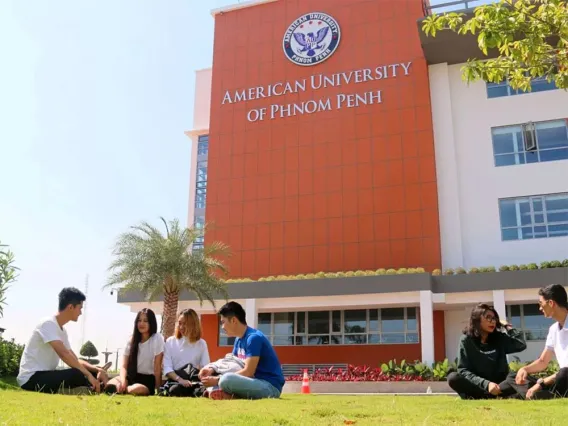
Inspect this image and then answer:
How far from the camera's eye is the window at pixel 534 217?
22.1 meters

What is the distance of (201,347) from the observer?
8031mm

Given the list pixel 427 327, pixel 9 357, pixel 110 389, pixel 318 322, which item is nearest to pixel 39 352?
pixel 110 389

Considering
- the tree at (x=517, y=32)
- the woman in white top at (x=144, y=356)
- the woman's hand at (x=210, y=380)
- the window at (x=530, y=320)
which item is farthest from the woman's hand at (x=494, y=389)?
the window at (x=530, y=320)

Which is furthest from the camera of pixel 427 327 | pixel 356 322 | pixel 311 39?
pixel 311 39

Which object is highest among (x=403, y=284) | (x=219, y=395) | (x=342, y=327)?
(x=403, y=284)

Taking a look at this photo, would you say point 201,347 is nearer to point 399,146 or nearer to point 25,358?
point 25,358

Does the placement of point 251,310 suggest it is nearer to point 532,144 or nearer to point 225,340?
point 225,340

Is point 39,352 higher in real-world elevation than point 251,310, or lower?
lower

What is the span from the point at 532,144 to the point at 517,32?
16.8 meters

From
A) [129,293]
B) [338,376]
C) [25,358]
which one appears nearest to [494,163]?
[338,376]

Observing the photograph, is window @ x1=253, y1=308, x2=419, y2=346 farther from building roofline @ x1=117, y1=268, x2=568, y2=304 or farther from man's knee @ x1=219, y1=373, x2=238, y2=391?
man's knee @ x1=219, y1=373, x2=238, y2=391

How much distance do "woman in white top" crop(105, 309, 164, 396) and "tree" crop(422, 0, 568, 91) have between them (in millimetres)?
5124

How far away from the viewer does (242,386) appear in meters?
6.59

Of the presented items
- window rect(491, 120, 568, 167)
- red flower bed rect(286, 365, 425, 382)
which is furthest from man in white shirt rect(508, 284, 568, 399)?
window rect(491, 120, 568, 167)
